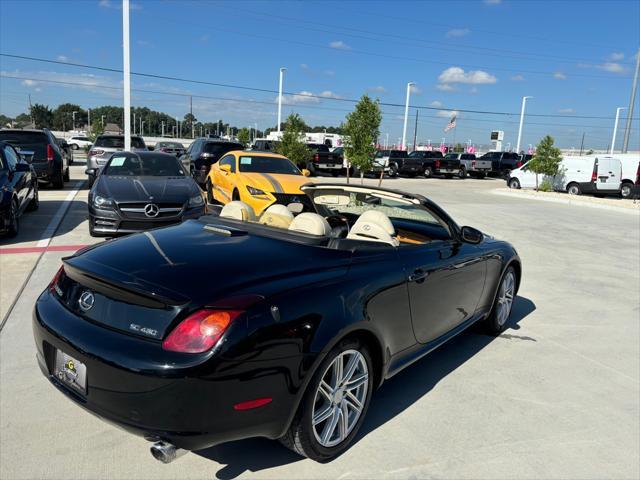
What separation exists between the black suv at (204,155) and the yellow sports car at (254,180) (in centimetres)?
289

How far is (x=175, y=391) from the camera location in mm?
2111

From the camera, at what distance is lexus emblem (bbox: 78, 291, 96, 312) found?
2.51 metres

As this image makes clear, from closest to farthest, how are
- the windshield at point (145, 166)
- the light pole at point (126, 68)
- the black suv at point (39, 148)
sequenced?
the windshield at point (145, 166) → the black suv at point (39, 148) → the light pole at point (126, 68)

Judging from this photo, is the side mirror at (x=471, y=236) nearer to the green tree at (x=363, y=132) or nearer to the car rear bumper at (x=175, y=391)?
the car rear bumper at (x=175, y=391)

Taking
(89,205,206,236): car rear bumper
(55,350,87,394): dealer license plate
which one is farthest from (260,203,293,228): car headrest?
(89,205,206,236): car rear bumper

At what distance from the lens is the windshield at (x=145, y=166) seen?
8.88 metres

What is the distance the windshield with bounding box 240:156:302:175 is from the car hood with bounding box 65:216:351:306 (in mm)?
8352

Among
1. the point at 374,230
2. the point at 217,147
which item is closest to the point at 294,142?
the point at 217,147

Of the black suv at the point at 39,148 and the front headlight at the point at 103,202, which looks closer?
the front headlight at the point at 103,202

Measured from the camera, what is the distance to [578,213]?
53.4 ft

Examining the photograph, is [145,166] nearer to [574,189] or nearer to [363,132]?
[363,132]

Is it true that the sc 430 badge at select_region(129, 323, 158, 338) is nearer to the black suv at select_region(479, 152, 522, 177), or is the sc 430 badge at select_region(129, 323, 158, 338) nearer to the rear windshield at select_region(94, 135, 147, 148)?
the rear windshield at select_region(94, 135, 147, 148)

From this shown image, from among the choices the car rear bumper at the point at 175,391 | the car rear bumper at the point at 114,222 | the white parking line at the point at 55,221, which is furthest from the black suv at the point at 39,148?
the car rear bumper at the point at 175,391

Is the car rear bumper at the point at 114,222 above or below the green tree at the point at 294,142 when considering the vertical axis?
below
